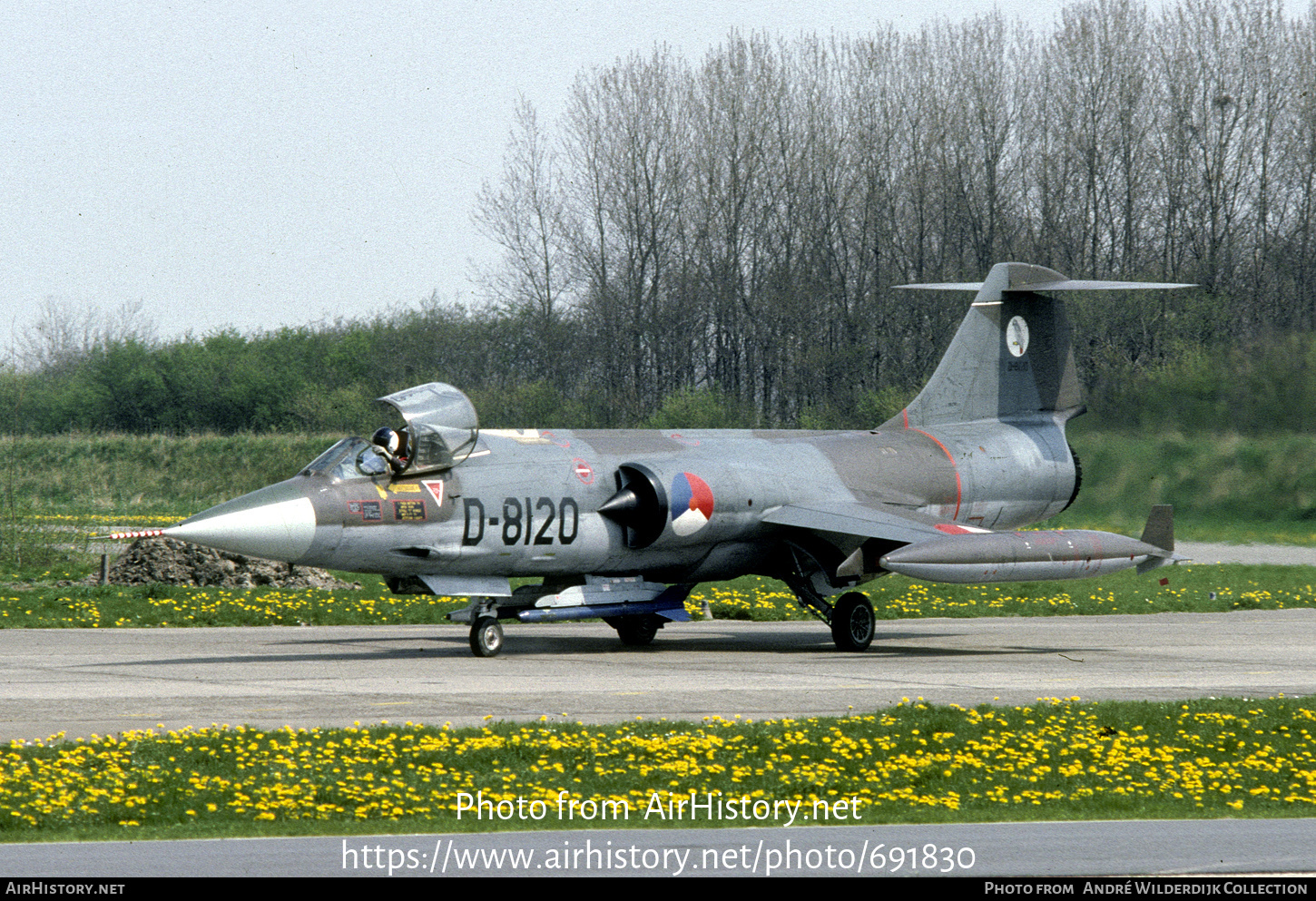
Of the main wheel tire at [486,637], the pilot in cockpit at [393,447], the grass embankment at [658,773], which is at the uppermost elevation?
the pilot in cockpit at [393,447]

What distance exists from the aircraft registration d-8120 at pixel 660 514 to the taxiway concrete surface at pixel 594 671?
1.00 metres

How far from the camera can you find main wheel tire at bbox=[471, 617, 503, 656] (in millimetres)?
17422

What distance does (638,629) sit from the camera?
19641 millimetres

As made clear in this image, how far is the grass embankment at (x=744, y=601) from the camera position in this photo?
71.6 feet

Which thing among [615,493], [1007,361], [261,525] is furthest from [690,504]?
[1007,361]

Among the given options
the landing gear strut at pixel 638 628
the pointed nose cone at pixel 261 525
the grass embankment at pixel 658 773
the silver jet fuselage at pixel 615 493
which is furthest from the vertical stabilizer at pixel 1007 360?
the grass embankment at pixel 658 773

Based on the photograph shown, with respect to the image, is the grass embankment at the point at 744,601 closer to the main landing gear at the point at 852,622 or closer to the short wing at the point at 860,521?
the main landing gear at the point at 852,622

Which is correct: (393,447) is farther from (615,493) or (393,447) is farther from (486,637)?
(615,493)

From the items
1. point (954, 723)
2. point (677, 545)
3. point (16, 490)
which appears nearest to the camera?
point (954, 723)

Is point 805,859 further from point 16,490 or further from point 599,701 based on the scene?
point 16,490

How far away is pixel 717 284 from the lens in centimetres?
5616

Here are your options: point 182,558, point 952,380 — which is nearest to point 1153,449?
point 952,380

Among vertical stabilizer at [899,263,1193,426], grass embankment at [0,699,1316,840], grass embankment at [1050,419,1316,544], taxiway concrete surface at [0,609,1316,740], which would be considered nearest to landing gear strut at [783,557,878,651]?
taxiway concrete surface at [0,609,1316,740]

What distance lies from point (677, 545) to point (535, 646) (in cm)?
261
